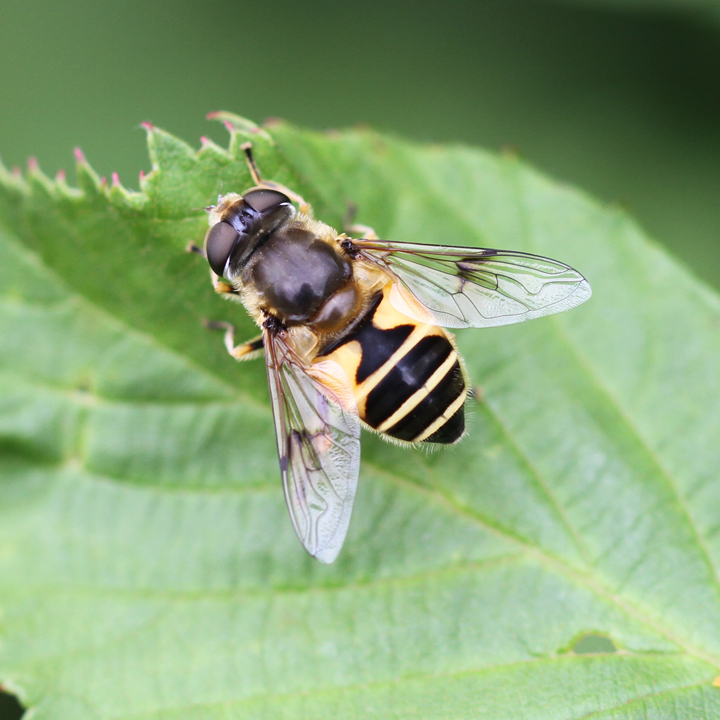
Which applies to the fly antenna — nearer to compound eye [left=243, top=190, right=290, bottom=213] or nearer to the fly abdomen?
compound eye [left=243, top=190, right=290, bottom=213]

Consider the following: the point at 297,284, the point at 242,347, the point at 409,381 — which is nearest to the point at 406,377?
the point at 409,381

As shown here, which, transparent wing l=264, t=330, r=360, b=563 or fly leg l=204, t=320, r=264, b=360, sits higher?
fly leg l=204, t=320, r=264, b=360

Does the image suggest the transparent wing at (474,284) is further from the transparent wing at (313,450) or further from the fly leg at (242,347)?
the fly leg at (242,347)

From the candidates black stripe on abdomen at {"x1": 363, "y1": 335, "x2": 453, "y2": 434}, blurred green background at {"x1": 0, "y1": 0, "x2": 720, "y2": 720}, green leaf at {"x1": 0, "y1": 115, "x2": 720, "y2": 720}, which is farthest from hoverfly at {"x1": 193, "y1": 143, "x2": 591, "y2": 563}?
blurred green background at {"x1": 0, "y1": 0, "x2": 720, "y2": 720}

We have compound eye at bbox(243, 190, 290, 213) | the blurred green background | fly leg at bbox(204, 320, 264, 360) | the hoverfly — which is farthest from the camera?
the blurred green background

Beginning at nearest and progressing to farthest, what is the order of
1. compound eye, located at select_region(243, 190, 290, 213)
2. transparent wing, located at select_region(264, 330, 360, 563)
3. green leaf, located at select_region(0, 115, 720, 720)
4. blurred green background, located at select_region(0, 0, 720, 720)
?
transparent wing, located at select_region(264, 330, 360, 563) < green leaf, located at select_region(0, 115, 720, 720) < compound eye, located at select_region(243, 190, 290, 213) < blurred green background, located at select_region(0, 0, 720, 720)

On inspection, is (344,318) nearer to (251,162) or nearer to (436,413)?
(436,413)

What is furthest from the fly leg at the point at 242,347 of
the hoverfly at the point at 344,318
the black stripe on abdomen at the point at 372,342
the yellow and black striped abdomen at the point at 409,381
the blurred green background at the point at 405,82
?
the blurred green background at the point at 405,82

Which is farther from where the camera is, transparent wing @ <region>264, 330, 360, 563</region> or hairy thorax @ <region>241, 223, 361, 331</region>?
hairy thorax @ <region>241, 223, 361, 331</region>
